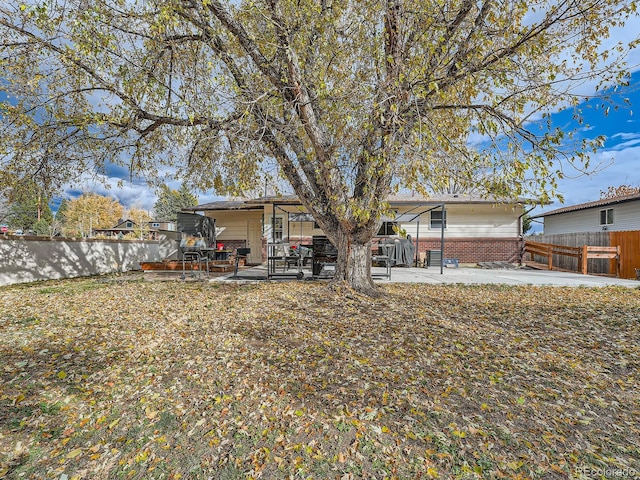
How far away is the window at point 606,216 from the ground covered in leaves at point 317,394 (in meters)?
14.6

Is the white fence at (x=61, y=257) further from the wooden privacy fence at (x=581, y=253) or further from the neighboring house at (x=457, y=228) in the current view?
the wooden privacy fence at (x=581, y=253)

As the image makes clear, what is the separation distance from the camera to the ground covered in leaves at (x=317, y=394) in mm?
1842

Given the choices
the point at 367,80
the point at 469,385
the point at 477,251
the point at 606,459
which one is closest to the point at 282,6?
the point at 367,80

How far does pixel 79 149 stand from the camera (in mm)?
6574

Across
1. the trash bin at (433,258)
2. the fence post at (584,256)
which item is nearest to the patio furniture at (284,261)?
the trash bin at (433,258)

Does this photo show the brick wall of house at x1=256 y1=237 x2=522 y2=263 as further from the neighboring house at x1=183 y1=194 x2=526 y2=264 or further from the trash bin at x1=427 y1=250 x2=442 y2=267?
the trash bin at x1=427 y1=250 x2=442 y2=267

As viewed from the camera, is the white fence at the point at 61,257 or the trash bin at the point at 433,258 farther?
the trash bin at the point at 433,258

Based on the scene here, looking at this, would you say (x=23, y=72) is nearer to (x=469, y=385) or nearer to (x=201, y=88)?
(x=201, y=88)

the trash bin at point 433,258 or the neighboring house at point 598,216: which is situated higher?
the neighboring house at point 598,216

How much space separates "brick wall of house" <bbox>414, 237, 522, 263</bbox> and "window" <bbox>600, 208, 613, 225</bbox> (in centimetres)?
593

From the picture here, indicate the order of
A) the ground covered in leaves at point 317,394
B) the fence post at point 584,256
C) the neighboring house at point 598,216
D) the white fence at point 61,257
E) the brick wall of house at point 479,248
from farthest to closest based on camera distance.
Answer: the neighboring house at point 598,216, the brick wall of house at point 479,248, the fence post at point 584,256, the white fence at point 61,257, the ground covered in leaves at point 317,394

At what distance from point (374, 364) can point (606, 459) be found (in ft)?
5.77

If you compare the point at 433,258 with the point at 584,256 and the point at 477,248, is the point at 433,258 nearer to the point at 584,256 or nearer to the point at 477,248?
the point at 477,248

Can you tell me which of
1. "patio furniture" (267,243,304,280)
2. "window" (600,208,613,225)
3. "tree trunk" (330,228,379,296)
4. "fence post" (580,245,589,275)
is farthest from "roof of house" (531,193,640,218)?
"patio furniture" (267,243,304,280)
